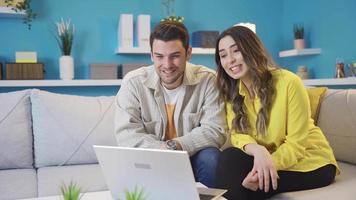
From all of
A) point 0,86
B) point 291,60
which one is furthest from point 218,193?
point 291,60

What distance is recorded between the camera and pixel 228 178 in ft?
4.74

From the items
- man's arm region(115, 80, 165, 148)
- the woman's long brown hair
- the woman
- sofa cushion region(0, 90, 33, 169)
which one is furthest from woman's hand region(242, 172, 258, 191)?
sofa cushion region(0, 90, 33, 169)

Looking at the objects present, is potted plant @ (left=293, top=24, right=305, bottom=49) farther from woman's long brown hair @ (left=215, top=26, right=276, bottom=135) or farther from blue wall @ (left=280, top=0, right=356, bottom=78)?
woman's long brown hair @ (left=215, top=26, right=276, bottom=135)

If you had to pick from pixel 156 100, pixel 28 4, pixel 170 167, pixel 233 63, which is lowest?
pixel 170 167

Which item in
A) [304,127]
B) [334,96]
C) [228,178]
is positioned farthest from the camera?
[334,96]

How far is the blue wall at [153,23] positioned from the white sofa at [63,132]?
113cm

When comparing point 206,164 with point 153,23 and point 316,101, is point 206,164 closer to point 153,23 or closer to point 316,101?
point 316,101

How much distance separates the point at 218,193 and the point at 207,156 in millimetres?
495

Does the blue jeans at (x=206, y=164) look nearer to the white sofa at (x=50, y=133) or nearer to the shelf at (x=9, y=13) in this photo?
the white sofa at (x=50, y=133)

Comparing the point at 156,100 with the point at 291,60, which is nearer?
the point at 156,100

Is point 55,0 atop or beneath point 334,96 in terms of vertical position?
atop

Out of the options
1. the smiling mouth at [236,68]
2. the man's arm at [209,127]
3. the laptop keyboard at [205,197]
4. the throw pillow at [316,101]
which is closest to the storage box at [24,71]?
the man's arm at [209,127]

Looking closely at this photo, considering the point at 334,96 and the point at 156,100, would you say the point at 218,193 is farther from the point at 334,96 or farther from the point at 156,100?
the point at 334,96

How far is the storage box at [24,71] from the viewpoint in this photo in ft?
9.75
